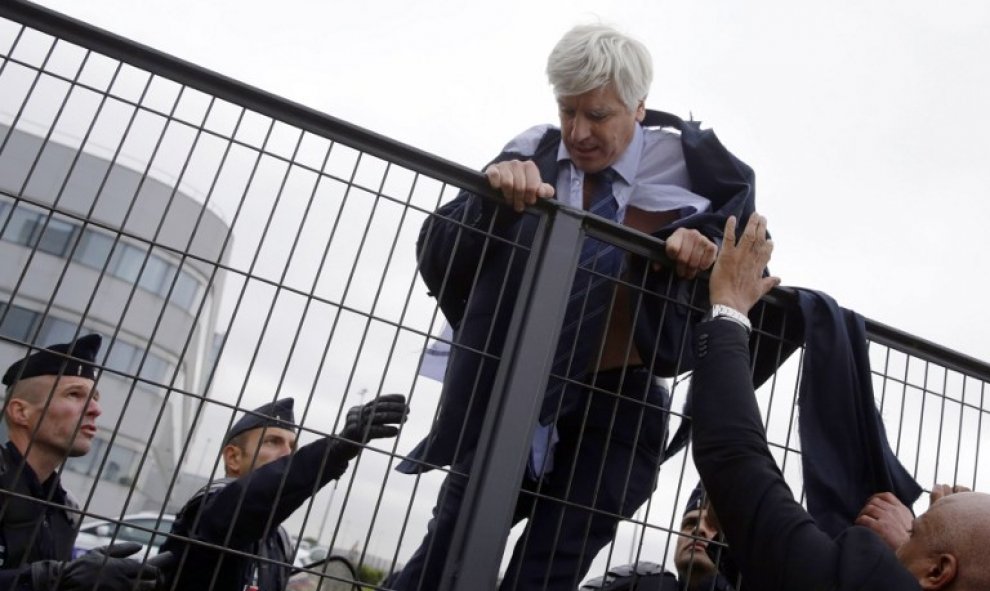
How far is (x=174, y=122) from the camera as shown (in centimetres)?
243

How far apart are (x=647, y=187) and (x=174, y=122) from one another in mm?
1393

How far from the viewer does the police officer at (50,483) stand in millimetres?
2266

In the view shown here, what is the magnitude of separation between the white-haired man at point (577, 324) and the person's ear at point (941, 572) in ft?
2.53

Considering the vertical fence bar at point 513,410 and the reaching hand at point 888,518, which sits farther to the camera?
the reaching hand at point 888,518

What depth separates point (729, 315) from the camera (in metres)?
2.45

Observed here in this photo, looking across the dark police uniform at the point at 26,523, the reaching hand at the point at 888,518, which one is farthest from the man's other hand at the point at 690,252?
the dark police uniform at the point at 26,523

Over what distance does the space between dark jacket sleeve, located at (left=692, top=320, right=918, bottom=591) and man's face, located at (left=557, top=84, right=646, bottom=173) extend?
963mm

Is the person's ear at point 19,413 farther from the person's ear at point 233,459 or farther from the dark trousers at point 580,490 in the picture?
the dark trousers at point 580,490

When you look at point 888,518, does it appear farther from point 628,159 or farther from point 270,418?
point 270,418

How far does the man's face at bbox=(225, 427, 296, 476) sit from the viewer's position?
4242 millimetres

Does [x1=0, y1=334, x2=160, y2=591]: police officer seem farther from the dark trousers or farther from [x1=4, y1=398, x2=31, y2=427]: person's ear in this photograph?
the dark trousers

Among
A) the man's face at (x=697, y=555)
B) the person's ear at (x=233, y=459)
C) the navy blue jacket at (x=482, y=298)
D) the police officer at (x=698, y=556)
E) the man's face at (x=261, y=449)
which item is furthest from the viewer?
the person's ear at (x=233, y=459)

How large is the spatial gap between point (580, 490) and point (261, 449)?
71.6 inches

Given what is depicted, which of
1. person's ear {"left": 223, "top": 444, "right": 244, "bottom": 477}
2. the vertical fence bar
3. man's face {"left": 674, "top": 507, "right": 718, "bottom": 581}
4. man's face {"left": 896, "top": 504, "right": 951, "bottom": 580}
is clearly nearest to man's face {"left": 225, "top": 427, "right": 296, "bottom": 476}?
person's ear {"left": 223, "top": 444, "right": 244, "bottom": 477}
